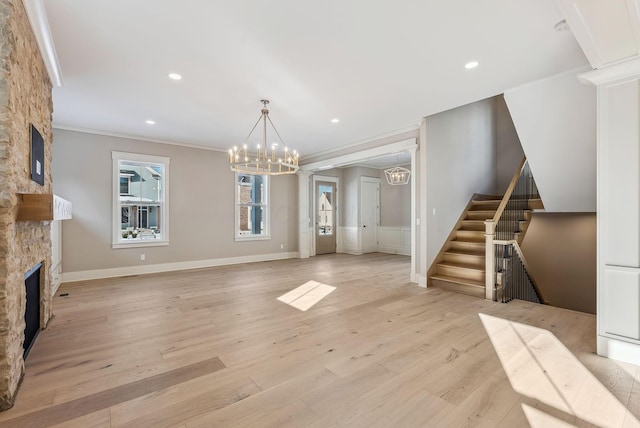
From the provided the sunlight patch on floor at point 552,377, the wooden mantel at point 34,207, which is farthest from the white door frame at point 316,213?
the wooden mantel at point 34,207

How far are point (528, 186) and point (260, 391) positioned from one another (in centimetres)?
631

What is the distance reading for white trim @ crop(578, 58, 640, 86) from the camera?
91.7 inches

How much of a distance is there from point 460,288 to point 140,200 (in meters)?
6.19

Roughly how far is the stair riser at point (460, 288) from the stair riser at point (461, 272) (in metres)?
0.25

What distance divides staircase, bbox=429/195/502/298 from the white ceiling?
92.3 inches

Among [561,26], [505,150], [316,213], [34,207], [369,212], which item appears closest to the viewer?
[34,207]

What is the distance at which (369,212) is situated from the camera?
31.4 ft

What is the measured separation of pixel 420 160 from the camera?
510 cm

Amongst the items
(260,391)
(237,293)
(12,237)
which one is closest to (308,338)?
(260,391)

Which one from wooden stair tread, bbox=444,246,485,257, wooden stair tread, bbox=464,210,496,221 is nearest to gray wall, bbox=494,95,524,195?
wooden stair tread, bbox=464,210,496,221

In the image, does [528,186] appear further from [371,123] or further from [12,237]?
[12,237]

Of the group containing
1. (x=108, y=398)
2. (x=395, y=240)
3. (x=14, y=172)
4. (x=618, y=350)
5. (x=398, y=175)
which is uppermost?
(x=398, y=175)

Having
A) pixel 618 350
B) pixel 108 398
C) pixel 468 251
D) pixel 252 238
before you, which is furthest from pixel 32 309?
pixel 468 251

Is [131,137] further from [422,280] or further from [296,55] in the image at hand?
[422,280]
